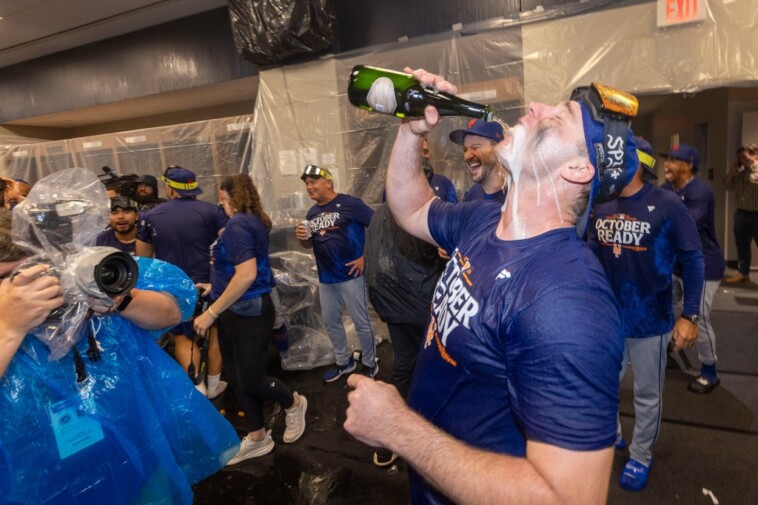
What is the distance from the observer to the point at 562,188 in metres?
1.09

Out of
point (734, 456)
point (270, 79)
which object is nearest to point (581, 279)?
point (734, 456)

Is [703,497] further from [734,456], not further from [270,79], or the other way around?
[270,79]

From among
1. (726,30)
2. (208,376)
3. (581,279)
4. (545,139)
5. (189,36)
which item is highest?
(189,36)

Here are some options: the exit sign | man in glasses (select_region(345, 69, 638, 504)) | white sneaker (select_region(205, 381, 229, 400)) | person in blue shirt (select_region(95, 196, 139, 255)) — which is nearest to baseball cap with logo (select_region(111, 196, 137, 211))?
person in blue shirt (select_region(95, 196, 139, 255))

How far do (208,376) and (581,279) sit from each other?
11.0 feet

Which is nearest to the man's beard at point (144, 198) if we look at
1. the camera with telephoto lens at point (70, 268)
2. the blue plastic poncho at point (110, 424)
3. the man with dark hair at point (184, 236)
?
the man with dark hair at point (184, 236)

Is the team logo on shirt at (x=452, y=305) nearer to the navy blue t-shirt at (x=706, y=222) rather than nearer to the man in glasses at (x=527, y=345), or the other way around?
the man in glasses at (x=527, y=345)

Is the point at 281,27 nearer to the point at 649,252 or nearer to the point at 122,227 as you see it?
the point at 122,227

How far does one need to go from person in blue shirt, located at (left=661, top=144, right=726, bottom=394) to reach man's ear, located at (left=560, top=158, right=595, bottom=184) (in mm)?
2395

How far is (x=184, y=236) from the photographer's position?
338cm

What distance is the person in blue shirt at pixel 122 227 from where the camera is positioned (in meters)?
3.47

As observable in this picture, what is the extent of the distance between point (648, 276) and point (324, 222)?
→ 222 cm

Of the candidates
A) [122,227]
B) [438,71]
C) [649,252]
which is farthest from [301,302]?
[649,252]

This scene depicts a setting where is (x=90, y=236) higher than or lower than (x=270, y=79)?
lower
